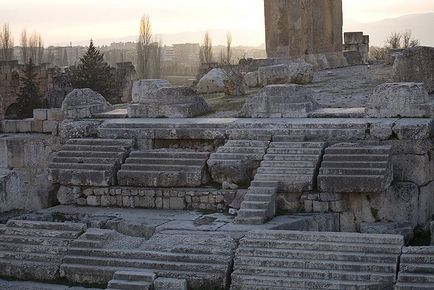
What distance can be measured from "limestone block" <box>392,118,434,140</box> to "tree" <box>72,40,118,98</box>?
16.7 meters

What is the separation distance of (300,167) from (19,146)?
4948mm

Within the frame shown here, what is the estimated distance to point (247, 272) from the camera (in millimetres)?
7949

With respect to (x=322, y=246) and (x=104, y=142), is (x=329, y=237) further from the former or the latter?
(x=104, y=142)

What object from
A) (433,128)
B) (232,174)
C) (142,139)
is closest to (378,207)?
(433,128)

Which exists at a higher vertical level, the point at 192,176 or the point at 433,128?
the point at 433,128

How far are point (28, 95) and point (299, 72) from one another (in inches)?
564

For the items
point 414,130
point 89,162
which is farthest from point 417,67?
point 89,162

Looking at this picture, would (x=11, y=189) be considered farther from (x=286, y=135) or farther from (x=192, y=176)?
(x=286, y=135)

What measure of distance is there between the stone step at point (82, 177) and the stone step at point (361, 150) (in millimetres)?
3093

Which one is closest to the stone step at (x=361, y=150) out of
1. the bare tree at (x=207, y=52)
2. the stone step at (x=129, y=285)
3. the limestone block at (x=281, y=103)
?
the limestone block at (x=281, y=103)

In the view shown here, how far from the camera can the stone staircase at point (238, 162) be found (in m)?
10.2

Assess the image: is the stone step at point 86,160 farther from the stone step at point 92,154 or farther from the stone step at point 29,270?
the stone step at point 29,270

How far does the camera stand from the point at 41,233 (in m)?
9.35

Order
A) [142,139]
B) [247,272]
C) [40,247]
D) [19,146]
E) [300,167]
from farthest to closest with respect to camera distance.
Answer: [19,146]
[142,139]
[300,167]
[40,247]
[247,272]
